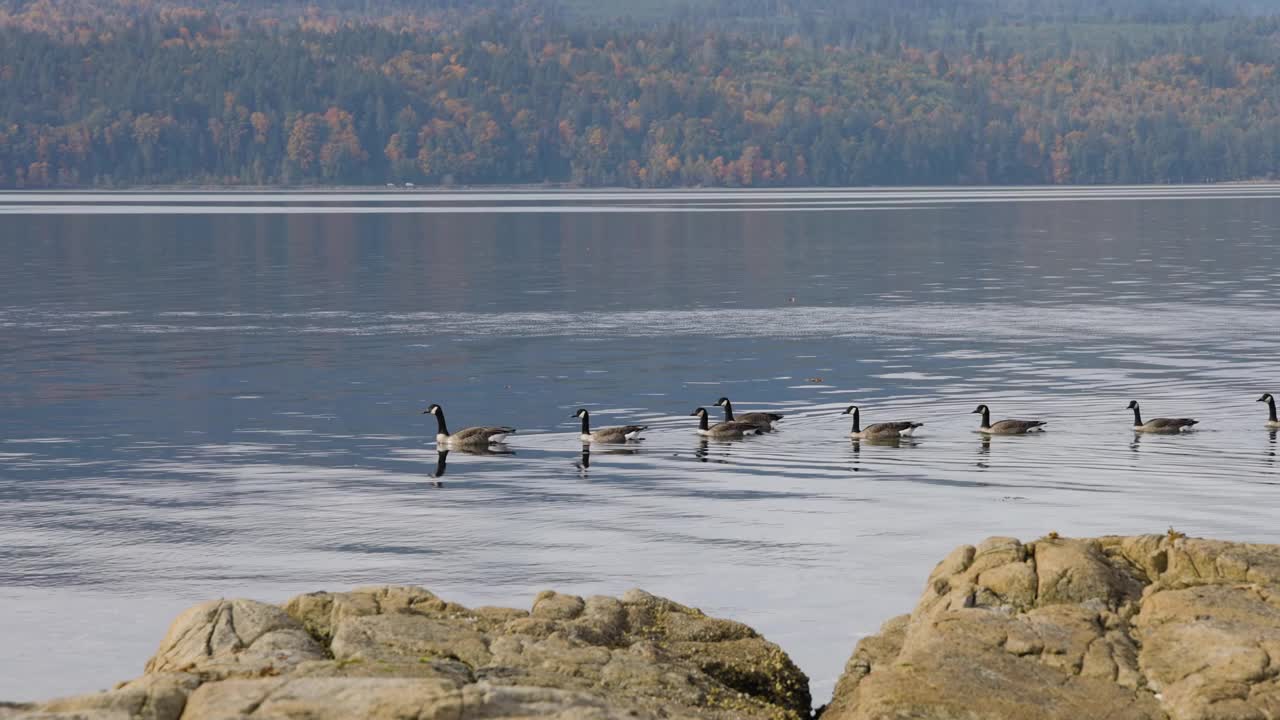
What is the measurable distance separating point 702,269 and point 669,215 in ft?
321

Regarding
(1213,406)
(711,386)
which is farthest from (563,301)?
(1213,406)

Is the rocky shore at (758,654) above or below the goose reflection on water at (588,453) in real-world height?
above

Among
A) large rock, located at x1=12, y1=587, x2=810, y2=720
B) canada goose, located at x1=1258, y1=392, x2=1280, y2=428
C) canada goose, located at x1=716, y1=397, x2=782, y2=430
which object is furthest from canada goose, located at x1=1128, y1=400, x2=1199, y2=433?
large rock, located at x1=12, y1=587, x2=810, y2=720

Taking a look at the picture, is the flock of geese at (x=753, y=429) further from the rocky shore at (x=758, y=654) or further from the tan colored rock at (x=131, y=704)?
the tan colored rock at (x=131, y=704)

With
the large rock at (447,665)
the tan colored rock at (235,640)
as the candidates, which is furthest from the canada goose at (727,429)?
the tan colored rock at (235,640)

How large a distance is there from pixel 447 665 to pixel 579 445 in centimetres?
2199

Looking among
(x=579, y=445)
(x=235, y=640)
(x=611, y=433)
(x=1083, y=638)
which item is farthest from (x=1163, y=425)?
(x=235, y=640)

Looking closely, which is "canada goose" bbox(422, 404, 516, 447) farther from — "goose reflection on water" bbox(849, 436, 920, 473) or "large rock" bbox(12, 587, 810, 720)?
"large rock" bbox(12, 587, 810, 720)

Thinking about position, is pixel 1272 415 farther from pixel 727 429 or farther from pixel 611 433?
pixel 611 433

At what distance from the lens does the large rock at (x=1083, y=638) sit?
594 inches

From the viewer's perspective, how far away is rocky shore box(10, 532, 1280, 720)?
13633mm

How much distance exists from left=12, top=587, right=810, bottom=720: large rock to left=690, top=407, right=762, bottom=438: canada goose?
18.5m

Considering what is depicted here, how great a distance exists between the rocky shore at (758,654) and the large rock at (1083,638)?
0.02 metres

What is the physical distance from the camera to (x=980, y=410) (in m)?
37.8
